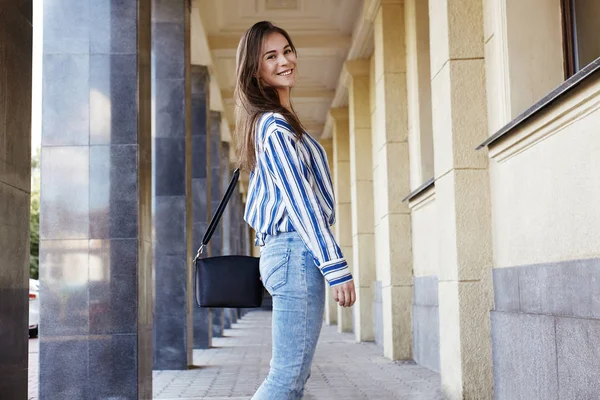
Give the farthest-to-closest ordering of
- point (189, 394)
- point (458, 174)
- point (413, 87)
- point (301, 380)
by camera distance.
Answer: point (413, 87) < point (189, 394) < point (458, 174) < point (301, 380)

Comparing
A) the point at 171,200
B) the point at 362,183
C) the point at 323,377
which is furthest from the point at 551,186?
the point at 362,183

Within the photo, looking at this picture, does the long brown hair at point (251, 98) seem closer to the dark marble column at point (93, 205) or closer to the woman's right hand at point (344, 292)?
the woman's right hand at point (344, 292)

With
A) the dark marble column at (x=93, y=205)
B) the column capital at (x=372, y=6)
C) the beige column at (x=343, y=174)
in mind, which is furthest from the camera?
the beige column at (x=343, y=174)

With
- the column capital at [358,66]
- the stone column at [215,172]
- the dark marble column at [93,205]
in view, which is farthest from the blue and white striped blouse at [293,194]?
the stone column at [215,172]

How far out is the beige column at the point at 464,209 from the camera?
21.9 feet

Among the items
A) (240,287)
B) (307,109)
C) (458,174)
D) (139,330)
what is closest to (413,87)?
(458,174)

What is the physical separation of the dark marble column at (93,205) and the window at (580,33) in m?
3.52

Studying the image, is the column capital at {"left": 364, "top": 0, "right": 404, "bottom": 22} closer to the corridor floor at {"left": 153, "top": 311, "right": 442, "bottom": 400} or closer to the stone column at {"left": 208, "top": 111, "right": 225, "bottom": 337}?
the corridor floor at {"left": 153, "top": 311, "right": 442, "bottom": 400}

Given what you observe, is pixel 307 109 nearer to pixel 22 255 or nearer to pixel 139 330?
pixel 139 330

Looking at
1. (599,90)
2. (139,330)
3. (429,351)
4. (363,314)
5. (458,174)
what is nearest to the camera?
(599,90)

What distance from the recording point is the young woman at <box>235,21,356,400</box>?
271 cm

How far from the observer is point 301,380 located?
2.74 meters

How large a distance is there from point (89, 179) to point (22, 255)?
3.46 m

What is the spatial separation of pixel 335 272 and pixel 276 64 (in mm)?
776
